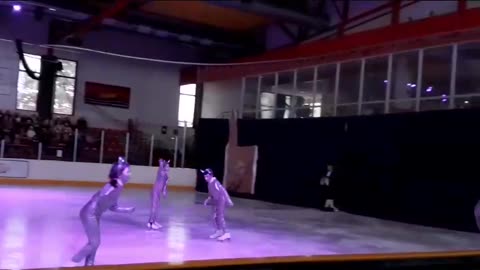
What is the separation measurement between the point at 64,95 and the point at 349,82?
38.8ft

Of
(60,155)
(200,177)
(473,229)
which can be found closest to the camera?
(473,229)

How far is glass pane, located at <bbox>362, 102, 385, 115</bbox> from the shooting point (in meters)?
17.9

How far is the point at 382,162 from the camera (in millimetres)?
16172

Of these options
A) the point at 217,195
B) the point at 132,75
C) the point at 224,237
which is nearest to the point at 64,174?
the point at 132,75

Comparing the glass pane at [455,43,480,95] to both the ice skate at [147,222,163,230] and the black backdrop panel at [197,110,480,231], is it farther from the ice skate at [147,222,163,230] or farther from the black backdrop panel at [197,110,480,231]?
the ice skate at [147,222,163,230]

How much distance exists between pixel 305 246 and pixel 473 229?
264 inches

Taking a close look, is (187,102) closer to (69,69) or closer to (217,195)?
(69,69)

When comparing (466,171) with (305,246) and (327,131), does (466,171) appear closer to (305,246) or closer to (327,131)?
(327,131)

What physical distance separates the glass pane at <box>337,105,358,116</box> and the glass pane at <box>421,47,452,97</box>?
275 cm

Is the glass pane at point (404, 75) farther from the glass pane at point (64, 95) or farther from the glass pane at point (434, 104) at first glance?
the glass pane at point (64, 95)

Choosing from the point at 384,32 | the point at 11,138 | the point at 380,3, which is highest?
the point at 380,3

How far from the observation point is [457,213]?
1402 centimetres

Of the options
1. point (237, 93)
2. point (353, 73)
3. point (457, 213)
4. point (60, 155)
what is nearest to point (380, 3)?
point (353, 73)

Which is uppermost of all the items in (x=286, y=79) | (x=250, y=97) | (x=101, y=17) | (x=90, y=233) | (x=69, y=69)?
(x=101, y=17)
